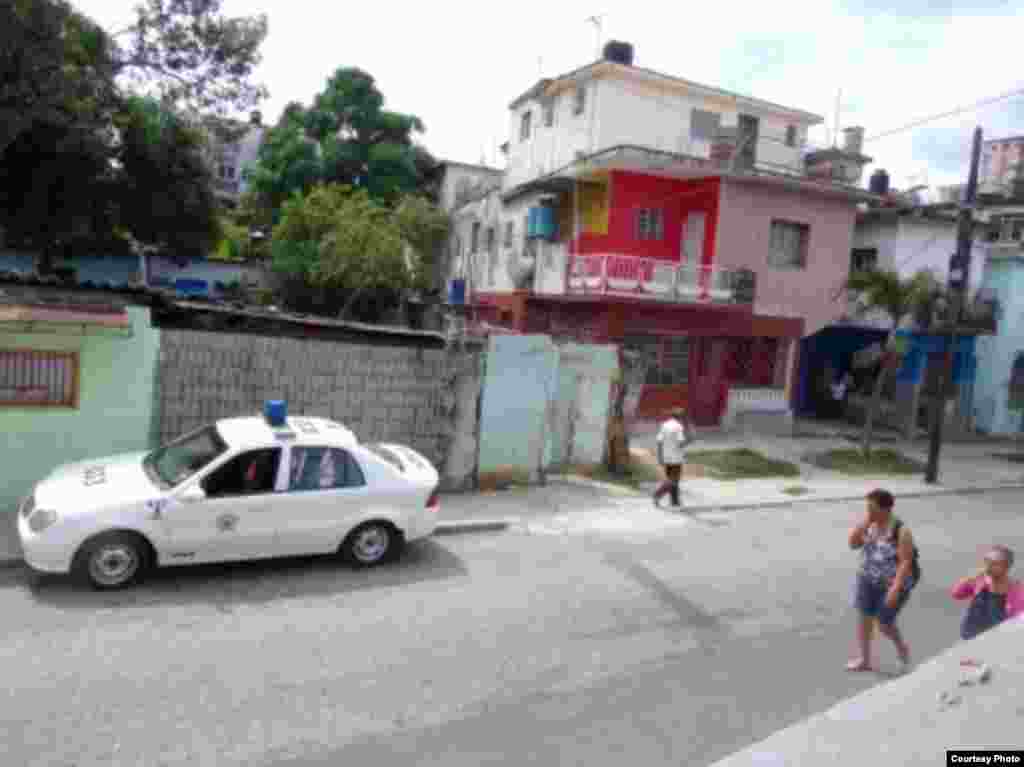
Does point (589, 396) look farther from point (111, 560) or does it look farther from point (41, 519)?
point (41, 519)

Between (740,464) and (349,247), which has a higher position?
(349,247)

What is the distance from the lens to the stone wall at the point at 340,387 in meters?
10.1

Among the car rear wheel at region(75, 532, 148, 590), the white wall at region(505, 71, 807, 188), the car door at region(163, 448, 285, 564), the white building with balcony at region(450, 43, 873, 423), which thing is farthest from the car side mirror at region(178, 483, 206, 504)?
the white wall at region(505, 71, 807, 188)

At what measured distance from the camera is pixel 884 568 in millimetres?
6062

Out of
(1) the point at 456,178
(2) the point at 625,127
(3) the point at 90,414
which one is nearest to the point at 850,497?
(3) the point at 90,414

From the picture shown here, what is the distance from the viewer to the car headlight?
22.7ft

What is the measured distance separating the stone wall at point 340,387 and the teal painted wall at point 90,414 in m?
0.24

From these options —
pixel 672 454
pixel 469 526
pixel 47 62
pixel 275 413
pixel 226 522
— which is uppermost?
pixel 47 62

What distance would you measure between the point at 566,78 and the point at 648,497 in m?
16.2

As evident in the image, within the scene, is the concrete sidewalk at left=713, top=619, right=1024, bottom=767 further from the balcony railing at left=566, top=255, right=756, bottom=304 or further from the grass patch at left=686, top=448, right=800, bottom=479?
the balcony railing at left=566, top=255, right=756, bottom=304

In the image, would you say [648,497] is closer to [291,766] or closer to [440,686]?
[440,686]

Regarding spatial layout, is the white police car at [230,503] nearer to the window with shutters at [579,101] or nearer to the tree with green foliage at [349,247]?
the tree with green foliage at [349,247]

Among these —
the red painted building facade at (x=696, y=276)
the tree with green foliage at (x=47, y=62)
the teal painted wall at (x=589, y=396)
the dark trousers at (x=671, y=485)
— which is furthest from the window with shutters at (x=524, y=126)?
the dark trousers at (x=671, y=485)

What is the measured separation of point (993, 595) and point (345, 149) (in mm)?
31329
